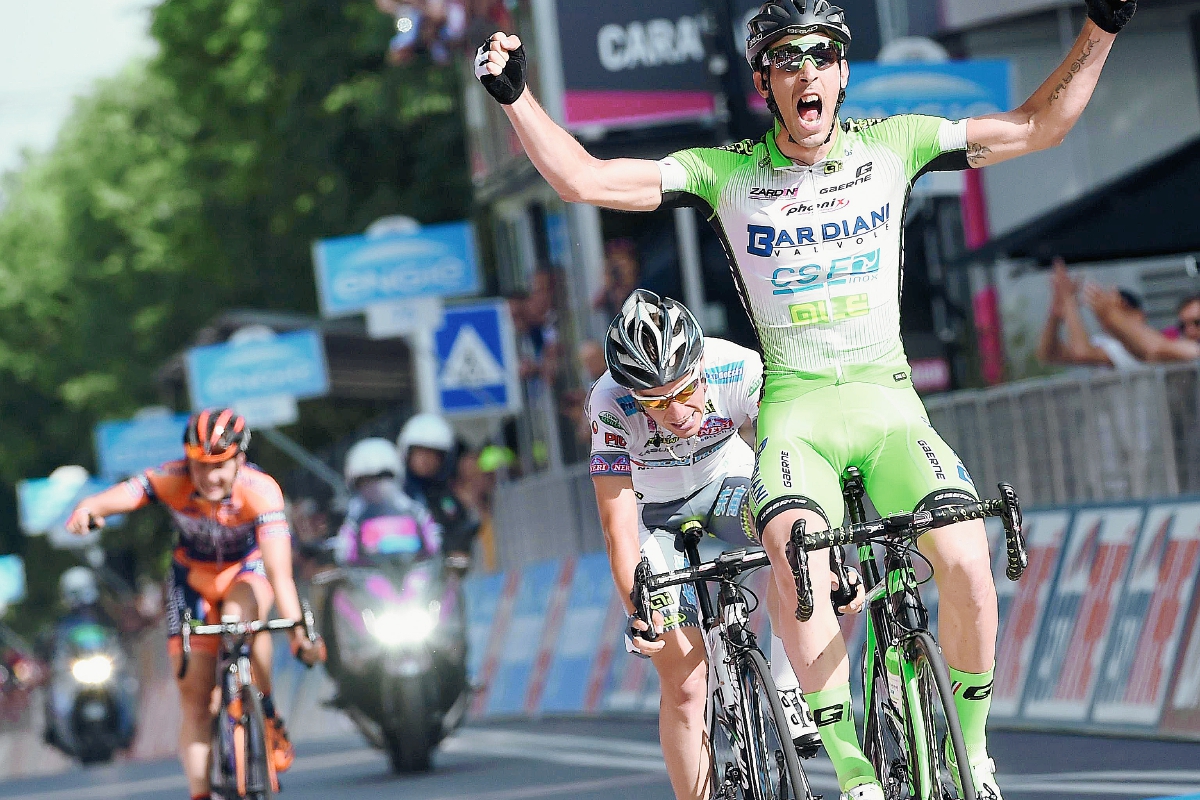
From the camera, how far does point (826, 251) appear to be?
715 cm

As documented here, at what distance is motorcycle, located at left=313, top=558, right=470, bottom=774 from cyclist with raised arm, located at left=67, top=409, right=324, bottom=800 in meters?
3.41

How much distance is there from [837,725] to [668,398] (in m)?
1.09

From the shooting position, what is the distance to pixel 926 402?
1452 cm

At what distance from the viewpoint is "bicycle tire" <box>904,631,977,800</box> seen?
6.61 meters

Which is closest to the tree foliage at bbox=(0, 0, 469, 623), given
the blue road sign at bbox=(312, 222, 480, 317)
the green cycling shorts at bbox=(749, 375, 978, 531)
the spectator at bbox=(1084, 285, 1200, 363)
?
the blue road sign at bbox=(312, 222, 480, 317)

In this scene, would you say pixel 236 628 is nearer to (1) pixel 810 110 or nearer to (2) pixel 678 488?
(2) pixel 678 488

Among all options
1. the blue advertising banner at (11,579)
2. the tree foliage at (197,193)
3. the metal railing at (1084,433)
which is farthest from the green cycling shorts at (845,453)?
the blue advertising banner at (11,579)

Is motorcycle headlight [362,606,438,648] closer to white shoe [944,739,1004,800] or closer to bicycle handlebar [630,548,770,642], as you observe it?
bicycle handlebar [630,548,770,642]

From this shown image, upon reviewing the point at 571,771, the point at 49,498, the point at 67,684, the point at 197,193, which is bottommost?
the point at 67,684

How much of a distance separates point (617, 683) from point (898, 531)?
11451 mm

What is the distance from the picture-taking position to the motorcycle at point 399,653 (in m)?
15.3

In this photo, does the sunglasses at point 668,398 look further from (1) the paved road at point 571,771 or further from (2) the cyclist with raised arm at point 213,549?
(2) the cyclist with raised arm at point 213,549

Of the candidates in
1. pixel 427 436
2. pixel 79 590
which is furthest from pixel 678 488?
pixel 79 590

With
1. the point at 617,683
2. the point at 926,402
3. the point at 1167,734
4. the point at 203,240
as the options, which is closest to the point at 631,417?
the point at 1167,734
